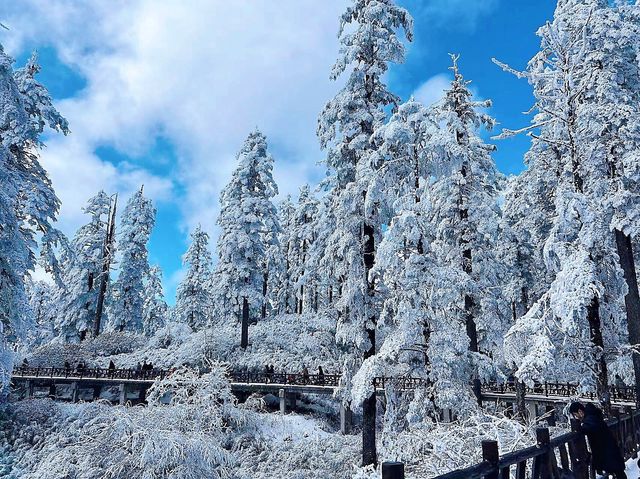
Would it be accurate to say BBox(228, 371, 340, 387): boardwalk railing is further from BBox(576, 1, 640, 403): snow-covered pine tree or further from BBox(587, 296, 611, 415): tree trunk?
BBox(587, 296, 611, 415): tree trunk

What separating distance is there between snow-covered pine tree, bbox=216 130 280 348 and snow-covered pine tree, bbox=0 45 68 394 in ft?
53.8

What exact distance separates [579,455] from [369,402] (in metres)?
8.79

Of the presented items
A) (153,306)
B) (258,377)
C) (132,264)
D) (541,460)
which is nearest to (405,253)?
(541,460)

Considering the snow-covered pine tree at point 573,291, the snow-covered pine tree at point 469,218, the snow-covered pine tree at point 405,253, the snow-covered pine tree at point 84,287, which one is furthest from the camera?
the snow-covered pine tree at point 84,287

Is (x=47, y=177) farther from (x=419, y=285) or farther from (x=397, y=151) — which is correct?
(x=419, y=285)

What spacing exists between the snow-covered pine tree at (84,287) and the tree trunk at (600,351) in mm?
38767

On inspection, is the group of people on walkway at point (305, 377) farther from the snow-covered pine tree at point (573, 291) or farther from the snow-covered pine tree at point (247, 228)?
the snow-covered pine tree at point (573, 291)

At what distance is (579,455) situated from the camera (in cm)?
766

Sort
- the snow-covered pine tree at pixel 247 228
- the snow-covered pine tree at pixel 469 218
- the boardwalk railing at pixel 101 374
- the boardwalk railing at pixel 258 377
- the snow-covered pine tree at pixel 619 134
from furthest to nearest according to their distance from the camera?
the snow-covered pine tree at pixel 247 228, the boardwalk railing at pixel 101 374, the boardwalk railing at pixel 258 377, the snow-covered pine tree at pixel 469 218, the snow-covered pine tree at pixel 619 134

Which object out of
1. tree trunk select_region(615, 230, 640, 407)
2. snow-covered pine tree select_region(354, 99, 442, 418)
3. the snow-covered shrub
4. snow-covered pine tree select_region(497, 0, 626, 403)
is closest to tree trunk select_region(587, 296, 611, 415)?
snow-covered pine tree select_region(497, 0, 626, 403)

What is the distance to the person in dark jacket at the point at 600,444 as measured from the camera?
764 cm

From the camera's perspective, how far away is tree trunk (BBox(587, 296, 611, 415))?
11750mm

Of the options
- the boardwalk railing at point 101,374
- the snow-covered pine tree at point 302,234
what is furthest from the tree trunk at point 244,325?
the snow-covered pine tree at point 302,234

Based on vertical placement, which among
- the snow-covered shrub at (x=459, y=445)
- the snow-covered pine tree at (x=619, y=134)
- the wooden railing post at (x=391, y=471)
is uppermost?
the snow-covered pine tree at (x=619, y=134)
